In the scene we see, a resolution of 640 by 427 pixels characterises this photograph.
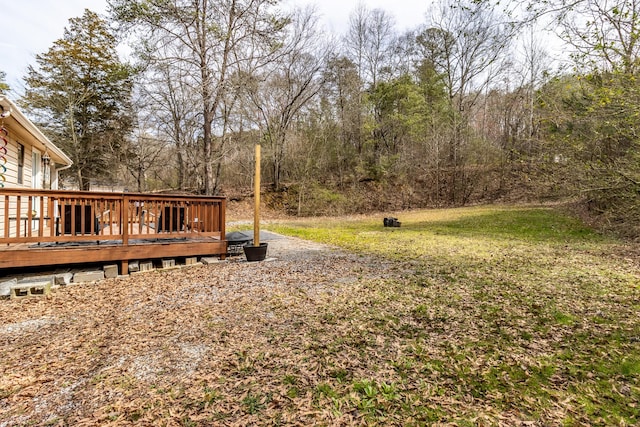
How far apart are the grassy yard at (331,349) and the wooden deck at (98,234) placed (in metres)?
0.54

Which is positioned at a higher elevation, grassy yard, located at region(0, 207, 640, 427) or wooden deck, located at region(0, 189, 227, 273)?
wooden deck, located at region(0, 189, 227, 273)

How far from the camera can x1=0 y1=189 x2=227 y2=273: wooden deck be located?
4.38 meters

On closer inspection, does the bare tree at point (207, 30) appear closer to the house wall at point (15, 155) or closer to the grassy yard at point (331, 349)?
the house wall at point (15, 155)

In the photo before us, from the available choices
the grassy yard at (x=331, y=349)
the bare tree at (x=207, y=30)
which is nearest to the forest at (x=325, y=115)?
the bare tree at (x=207, y=30)

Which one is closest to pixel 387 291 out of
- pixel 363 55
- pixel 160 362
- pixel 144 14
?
pixel 160 362

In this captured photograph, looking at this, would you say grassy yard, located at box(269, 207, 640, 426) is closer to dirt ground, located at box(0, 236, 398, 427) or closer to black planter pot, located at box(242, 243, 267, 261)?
dirt ground, located at box(0, 236, 398, 427)

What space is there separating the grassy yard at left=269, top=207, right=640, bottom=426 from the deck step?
12.7 ft

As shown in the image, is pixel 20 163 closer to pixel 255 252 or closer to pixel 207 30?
pixel 255 252

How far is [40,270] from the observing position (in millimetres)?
4797

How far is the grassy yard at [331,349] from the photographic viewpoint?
1.94 m

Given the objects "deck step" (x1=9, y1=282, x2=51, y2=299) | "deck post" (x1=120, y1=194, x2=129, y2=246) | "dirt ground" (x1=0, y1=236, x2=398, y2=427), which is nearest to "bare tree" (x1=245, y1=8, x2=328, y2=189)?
"deck post" (x1=120, y1=194, x2=129, y2=246)

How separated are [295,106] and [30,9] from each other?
1185 centimetres

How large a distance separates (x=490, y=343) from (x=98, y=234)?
570 centimetres

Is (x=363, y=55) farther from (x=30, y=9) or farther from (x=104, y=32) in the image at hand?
(x=30, y=9)
